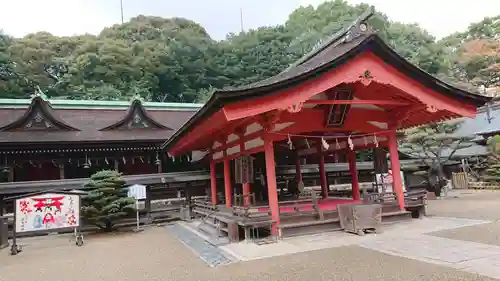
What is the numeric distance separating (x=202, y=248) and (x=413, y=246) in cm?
493

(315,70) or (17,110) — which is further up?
(17,110)

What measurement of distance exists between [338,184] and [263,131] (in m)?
12.4

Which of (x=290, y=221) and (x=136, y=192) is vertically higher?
(x=136, y=192)

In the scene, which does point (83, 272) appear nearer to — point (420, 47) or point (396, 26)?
point (420, 47)

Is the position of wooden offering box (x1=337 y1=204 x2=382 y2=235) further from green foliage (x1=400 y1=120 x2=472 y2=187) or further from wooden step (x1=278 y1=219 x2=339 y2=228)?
green foliage (x1=400 y1=120 x2=472 y2=187)

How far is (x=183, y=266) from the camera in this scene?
275 inches

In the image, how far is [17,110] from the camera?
60.3ft

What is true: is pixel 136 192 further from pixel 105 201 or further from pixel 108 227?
pixel 108 227

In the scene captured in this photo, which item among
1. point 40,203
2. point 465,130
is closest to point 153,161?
point 40,203

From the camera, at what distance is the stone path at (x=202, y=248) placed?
23.4ft

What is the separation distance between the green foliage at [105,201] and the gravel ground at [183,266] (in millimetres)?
2426

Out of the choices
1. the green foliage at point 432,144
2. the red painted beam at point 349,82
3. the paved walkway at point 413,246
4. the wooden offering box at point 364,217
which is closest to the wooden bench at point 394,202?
the paved walkway at point 413,246

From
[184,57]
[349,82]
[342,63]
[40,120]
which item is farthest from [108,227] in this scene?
[184,57]

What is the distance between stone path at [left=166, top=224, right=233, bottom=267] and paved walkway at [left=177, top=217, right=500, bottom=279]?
0.23 m
